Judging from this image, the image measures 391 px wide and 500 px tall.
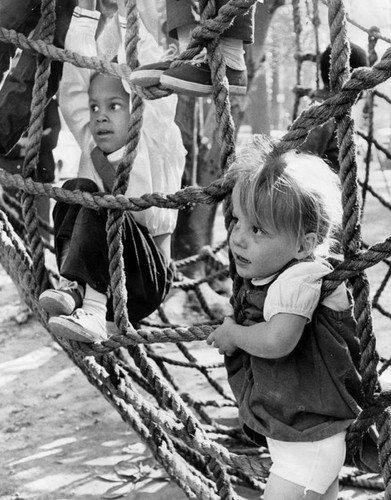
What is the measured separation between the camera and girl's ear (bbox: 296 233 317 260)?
1.35 meters

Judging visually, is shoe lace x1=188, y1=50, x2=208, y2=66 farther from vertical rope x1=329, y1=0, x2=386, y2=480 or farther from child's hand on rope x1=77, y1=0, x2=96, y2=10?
child's hand on rope x1=77, y1=0, x2=96, y2=10

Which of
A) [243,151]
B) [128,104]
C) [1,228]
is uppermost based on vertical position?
[128,104]

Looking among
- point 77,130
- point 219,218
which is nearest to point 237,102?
point 77,130

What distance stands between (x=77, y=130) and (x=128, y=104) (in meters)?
0.22

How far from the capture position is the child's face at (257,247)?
1.34m

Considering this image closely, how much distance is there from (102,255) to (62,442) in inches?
60.2

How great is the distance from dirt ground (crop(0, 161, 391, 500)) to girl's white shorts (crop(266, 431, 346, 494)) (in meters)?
1.37

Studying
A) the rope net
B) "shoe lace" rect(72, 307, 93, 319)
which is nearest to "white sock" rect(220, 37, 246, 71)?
the rope net

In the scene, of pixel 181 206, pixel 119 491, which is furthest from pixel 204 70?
pixel 119 491

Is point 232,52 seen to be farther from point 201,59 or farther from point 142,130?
point 142,130

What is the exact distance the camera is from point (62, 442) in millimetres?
3246

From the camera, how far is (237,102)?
4.61 metres

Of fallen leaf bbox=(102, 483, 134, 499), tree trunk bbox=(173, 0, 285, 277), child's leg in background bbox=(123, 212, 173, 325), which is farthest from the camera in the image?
tree trunk bbox=(173, 0, 285, 277)

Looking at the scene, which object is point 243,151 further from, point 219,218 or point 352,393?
point 219,218
